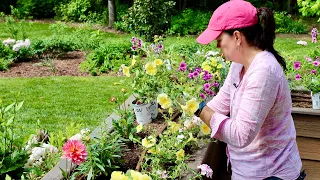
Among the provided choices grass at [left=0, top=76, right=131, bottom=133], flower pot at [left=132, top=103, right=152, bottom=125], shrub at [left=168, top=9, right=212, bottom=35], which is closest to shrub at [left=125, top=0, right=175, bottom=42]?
shrub at [left=168, top=9, right=212, bottom=35]

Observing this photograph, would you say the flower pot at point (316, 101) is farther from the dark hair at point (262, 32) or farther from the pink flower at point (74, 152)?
the pink flower at point (74, 152)

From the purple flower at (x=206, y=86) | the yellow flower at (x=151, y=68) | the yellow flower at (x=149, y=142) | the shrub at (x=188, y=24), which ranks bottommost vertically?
the shrub at (x=188, y=24)

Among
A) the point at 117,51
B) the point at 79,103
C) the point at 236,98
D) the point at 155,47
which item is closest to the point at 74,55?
the point at 117,51

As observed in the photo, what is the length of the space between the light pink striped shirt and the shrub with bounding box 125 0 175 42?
7.45 meters

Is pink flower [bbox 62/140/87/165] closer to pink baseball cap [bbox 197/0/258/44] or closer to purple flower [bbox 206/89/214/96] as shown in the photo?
→ pink baseball cap [bbox 197/0/258/44]

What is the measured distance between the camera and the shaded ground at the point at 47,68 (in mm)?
7566

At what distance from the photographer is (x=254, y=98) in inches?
73.0

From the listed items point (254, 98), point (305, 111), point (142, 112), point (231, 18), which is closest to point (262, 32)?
point (231, 18)

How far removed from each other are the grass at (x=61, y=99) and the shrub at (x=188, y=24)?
578cm

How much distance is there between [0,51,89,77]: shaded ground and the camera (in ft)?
24.8

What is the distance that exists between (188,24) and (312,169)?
9.74m

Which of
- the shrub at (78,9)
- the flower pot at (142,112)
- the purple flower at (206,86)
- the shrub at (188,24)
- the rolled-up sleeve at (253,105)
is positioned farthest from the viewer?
the shrub at (78,9)

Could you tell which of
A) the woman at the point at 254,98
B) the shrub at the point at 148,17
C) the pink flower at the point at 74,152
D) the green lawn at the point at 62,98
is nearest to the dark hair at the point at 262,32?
the woman at the point at 254,98

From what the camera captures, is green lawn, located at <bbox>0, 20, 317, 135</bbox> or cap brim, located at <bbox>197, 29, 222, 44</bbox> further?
green lawn, located at <bbox>0, 20, 317, 135</bbox>
